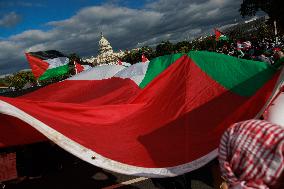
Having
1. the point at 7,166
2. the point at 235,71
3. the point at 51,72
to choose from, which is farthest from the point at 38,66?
the point at 235,71

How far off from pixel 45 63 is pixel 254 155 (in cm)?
1750

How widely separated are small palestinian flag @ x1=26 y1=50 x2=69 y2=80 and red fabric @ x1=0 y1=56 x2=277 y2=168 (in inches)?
535

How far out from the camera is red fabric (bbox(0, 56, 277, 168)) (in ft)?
14.1

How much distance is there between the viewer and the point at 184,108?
5.09 m

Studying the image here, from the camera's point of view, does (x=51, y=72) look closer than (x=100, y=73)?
No

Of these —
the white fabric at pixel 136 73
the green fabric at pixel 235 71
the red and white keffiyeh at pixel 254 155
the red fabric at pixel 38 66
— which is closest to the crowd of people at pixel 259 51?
the green fabric at pixel 235 71

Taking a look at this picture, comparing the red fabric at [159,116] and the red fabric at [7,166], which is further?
the red fabric at [7,166]

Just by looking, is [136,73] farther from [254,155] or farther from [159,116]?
[254,155]

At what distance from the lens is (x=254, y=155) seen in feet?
8.23

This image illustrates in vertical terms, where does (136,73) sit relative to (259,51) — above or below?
above

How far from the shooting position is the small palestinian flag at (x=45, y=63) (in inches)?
742

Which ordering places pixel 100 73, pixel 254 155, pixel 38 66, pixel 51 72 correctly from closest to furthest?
pixel 254 155
pixel 100 73
pixel 38 66
pixel 51 72

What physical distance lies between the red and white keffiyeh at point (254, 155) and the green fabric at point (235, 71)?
8.23ft

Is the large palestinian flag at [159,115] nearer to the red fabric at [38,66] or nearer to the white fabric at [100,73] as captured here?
the white fabric at [100,73]
